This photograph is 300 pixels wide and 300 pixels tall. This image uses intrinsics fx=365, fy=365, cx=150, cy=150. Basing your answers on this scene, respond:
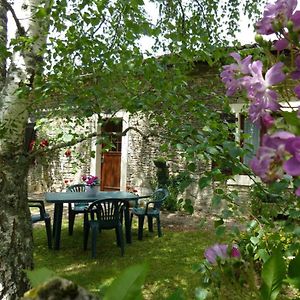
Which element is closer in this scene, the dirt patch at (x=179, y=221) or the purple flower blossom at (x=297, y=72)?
the purple flower blossom at (x=297, y=72)

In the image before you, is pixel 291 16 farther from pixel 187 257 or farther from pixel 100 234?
pixel 100 234

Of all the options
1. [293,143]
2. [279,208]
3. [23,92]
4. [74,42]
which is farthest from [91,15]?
[293,143]

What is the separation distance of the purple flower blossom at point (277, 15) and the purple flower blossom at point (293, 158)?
29 cm

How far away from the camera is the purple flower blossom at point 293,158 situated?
1.63 feet

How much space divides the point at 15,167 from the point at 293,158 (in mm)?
2869

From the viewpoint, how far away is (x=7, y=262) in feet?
9.62

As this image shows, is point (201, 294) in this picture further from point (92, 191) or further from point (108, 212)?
point (92, 191)

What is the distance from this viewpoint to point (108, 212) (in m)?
5.29

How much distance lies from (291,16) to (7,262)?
2.89 metres

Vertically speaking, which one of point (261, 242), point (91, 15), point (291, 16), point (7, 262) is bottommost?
point (7, 262)

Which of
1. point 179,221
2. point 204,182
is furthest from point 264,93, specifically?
point 179,221

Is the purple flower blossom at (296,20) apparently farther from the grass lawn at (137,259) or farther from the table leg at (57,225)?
the table leg at (57,225)

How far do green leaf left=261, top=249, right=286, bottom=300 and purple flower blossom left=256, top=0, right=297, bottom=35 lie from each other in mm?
441

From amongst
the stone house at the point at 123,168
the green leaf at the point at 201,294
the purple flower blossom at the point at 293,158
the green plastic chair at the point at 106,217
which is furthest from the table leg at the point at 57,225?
the purple flower blossom at the point at 293,158
